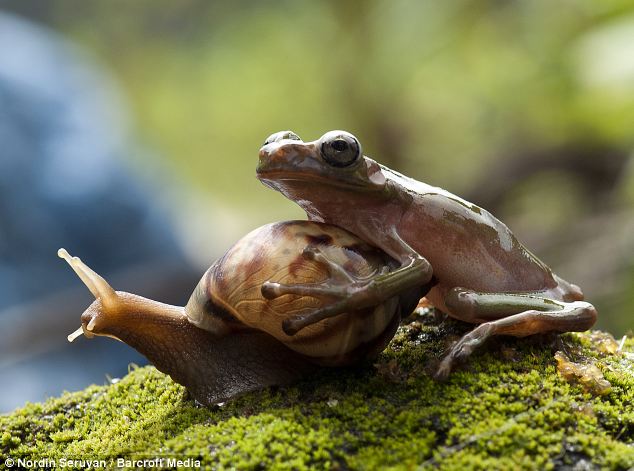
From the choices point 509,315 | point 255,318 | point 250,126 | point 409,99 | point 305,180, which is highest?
point 250,126

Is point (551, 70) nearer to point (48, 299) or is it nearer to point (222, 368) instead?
point (48, 299)

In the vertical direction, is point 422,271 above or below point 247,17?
below

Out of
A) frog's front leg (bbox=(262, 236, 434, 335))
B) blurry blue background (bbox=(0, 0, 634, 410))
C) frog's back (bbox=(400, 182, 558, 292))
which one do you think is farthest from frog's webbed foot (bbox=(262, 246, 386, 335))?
blurry blue background (bbox=(0, 0, 634, 410))

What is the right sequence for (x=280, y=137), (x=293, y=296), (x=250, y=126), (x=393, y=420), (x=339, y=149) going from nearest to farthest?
1. (x=393, y=420)
2. (x=293, y=296)
3. (x=339, y=149)
4. (x=280, y=137)
5. (x=250, y=126)

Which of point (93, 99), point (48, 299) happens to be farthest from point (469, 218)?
point (93, 99)

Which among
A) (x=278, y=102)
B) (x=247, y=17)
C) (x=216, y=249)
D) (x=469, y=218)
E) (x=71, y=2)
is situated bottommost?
(x=216, y=249)

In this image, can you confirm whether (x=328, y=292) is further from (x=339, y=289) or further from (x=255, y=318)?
(x=255, y=318)

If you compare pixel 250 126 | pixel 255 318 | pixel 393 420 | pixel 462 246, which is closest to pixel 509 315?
pixel 462 246
